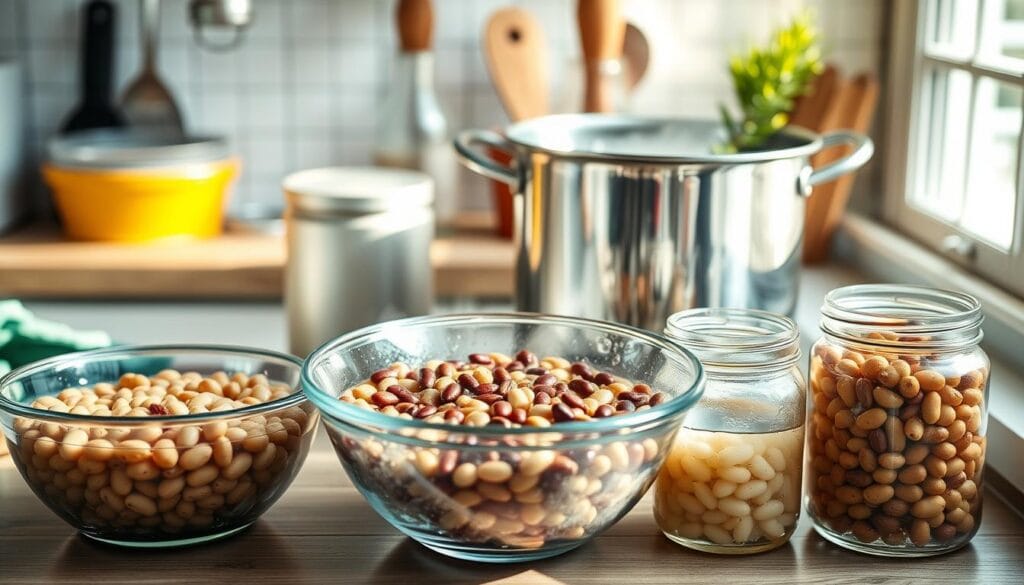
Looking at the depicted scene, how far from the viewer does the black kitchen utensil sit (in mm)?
2070

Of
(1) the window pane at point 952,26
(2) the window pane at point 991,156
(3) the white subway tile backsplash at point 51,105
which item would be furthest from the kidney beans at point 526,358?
(3) the white subway tile backsplash at point 51,105

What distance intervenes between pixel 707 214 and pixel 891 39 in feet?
3.35

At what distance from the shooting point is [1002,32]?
152 centimetres

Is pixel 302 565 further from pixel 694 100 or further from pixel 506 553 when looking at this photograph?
pixel 694 100

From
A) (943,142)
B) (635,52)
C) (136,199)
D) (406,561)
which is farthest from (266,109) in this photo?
(406,561)

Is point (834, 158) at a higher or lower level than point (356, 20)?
lower

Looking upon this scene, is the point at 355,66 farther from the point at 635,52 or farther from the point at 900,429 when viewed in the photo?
the point at 900,429

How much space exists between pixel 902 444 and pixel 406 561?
0.37 meters

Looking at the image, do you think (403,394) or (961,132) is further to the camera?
(961,132)

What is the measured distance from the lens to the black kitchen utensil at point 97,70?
2.07m

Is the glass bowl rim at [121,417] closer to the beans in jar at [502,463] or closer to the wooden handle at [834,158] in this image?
the beans in jar at [502,463]

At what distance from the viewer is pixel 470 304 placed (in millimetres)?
1890

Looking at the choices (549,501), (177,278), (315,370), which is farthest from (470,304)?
(549,501)

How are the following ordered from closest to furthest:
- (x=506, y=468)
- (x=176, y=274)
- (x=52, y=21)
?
(x=506, y=468) < (x=176, y=274) < (x=52, y=21)
